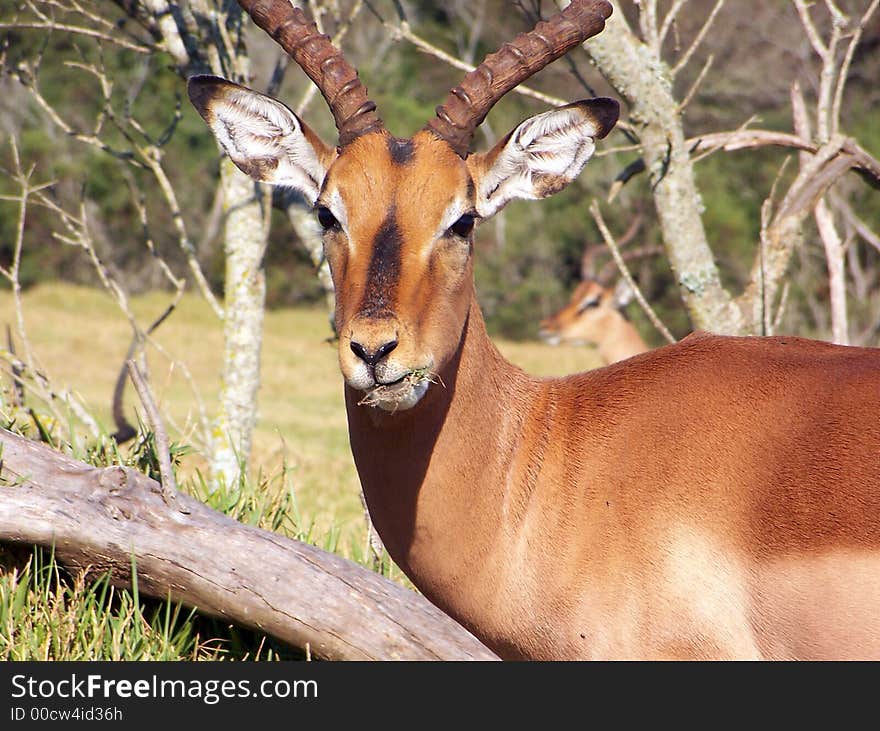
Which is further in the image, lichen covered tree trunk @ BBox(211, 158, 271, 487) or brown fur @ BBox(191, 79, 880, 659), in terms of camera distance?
lichen covered tree trunk @ BBox(211, 158, 271, 487)

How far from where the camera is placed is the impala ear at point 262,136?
4.29 meters

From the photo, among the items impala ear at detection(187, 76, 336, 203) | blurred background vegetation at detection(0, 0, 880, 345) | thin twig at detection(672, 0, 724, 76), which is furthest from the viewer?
blurred background vegetation at detection(0, 0, 880, 345)

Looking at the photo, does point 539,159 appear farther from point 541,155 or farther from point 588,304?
point 588,304

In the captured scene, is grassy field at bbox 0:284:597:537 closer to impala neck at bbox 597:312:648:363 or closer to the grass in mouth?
impala neck at bbox 597:312:648:363

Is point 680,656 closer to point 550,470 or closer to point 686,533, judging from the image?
point 686,533

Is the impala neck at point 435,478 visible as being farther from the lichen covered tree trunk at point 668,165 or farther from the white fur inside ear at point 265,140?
the lichen covered tree trunk at point 668,165

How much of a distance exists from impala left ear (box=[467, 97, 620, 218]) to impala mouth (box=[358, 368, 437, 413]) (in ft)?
2.82

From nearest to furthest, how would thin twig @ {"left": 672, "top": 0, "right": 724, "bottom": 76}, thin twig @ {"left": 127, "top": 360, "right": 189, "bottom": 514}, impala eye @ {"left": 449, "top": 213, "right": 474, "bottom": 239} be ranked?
thin twig @ {"left": 127, "top": 360, "right": 189, "bottom": 514} → impala eye @ {"left": 449, "top": 213, "right": 474, "bottom": 239} → thin twig @ {"left": 672, "top": 0, "right": 724, "bottom": 76}

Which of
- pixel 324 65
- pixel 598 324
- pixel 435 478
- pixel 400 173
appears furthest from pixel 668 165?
pixel 598 324

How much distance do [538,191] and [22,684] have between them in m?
2.52

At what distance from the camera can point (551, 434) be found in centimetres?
413

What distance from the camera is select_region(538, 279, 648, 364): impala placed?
1590 centimetres

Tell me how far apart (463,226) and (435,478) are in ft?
2.92

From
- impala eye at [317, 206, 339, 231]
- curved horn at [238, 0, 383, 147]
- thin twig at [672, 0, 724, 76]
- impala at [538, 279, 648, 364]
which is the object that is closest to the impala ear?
curved horn at [238, 0, 383, 147]
